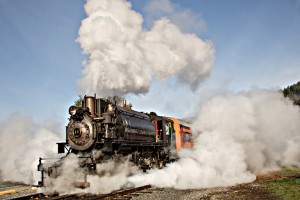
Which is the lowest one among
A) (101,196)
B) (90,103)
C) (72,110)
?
(101,196)

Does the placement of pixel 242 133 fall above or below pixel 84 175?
above

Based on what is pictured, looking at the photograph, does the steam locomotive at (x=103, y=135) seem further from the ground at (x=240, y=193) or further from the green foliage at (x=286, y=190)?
the green foliage at (x=286, y=190)

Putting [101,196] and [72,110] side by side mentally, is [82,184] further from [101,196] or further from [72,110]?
[72,110]

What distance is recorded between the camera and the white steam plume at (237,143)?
13.4 metres

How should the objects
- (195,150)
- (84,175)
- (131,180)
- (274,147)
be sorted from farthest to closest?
(274,147)
(195,150)
(131,180)
(84,175)

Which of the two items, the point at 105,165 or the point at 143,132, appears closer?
the point at 105,165

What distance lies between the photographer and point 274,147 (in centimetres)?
1744

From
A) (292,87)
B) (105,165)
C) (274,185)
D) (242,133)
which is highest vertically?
(292,87)

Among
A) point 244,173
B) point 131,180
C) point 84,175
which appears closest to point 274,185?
point 244,173

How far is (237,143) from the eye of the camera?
14.6 meters

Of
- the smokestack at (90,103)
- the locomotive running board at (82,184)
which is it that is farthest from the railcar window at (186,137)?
the locomotive running board at (82,184)

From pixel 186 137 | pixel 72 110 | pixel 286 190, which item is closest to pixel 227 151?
pixel 286 190

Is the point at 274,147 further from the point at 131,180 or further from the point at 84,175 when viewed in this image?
the point at 84,175

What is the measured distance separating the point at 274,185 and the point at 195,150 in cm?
379
